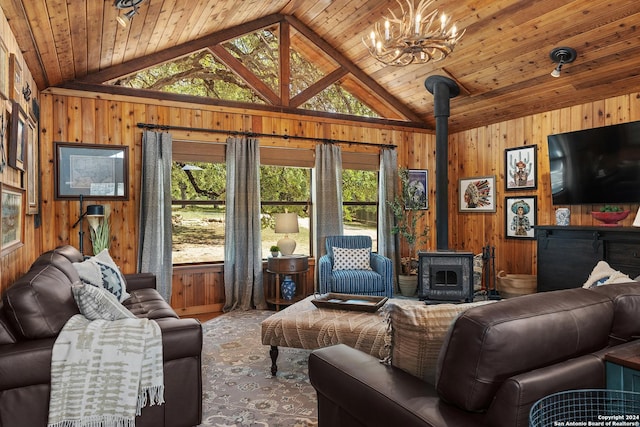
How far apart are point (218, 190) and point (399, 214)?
2667mm

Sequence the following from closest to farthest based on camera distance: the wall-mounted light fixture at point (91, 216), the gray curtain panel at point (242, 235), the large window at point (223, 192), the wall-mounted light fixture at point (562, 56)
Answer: the wall-mounted light fixture at point (91, 216) < the wall-mounted light fixture at point (562, 56) < the gray curtain panel at point (242, 235) < the large window at point (223, 192)

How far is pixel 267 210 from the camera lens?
6.29 metres

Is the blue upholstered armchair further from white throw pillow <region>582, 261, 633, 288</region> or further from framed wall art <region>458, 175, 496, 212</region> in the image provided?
white throw pillow <region>582, 261, 633, 288</region>

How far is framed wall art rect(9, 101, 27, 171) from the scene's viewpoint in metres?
2.91

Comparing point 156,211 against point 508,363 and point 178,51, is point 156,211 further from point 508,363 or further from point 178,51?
point 508,363

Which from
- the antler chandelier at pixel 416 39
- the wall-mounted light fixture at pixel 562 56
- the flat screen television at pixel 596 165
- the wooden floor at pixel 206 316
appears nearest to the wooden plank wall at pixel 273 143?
the wooden floor at pixel 206 316

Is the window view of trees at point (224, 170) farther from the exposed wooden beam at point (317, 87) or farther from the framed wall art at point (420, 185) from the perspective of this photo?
the framed wall art at point (420, 185)

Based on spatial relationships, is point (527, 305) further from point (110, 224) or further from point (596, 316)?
point (110, 224)

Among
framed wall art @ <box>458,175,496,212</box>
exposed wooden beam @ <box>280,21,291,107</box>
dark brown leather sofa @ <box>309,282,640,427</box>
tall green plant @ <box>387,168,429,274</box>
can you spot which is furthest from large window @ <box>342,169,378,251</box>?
dark brown leather sofa @ <box>309,282,640,427</box>

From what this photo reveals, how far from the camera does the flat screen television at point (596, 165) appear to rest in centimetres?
464

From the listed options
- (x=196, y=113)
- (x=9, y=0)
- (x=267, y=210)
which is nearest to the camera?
(x=9, y=0)

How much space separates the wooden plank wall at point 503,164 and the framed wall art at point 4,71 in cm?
542

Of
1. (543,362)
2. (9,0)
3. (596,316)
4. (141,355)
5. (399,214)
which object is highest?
(9,0)

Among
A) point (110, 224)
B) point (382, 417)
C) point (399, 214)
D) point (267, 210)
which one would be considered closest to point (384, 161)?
point (399, 214)
